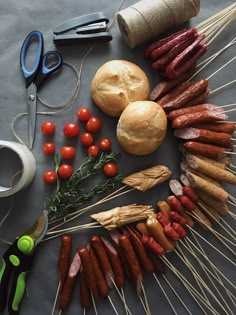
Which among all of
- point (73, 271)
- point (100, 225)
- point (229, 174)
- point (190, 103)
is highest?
point (190, 103)

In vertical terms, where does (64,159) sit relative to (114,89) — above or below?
below

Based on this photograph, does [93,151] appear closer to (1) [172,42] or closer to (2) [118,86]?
(2) [118,86]

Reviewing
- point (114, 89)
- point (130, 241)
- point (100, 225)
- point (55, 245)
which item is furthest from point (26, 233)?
point (114, 89)

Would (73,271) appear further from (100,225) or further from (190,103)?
(190,103)

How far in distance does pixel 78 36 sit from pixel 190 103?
0.46 meters

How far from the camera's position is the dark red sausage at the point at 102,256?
146 centimetres

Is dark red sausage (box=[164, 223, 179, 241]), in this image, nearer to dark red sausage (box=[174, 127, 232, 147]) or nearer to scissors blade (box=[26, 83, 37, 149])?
dark red sausage (box=[174, 127, 232, 147])

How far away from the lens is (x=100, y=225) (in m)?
1.49

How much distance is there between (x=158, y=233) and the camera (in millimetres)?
1444

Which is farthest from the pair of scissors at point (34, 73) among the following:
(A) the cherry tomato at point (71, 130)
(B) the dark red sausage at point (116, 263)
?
(B) the dark red sausage at point (116, 263)

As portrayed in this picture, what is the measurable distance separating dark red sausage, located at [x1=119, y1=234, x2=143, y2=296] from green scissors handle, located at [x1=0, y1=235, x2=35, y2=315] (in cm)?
30

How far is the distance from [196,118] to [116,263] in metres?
0.56

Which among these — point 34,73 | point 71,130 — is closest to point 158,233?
point 71,130

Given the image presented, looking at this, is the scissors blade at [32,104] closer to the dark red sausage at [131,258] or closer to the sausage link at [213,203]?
the dark red sausage at [131,258]
